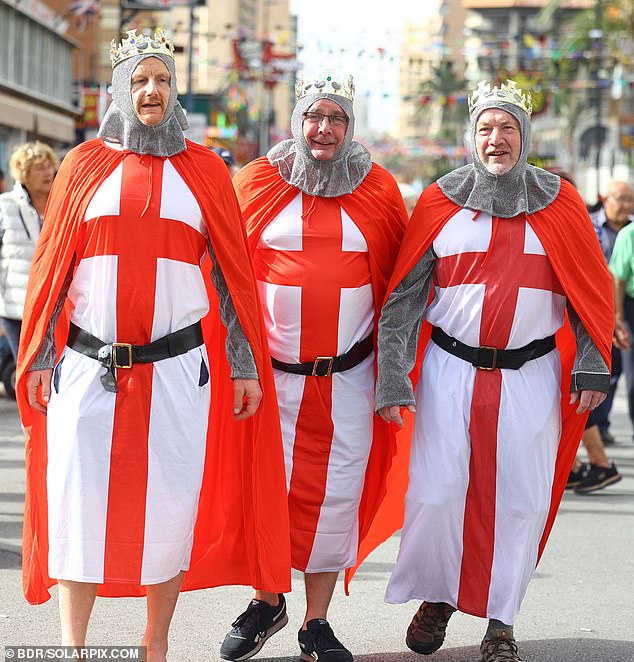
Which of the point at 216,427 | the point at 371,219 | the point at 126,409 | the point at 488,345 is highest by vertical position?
the point at 371,219

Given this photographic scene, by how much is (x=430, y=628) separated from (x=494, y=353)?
1068mm

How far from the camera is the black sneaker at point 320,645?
4805 mm

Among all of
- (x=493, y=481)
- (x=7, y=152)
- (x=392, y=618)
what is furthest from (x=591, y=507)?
(x=7, y=152)

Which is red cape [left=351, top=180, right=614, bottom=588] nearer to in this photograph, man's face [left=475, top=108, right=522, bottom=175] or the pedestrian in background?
man's face [left=475, top=108, right=522, bottom=175]

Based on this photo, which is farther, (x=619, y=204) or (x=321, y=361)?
(x=619, y=204)

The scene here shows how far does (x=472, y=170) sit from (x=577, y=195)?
424mm

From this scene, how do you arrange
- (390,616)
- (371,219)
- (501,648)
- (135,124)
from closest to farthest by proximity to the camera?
(135,124), (501,648), (371,219), (390,616)

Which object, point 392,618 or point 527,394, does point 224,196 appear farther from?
point 392,618

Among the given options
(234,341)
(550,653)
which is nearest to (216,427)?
(234,341)

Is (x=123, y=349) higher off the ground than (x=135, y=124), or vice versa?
(x=135, y=124)

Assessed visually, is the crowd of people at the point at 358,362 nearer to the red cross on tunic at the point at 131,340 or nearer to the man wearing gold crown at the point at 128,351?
the man wearing gold crown at the point at 128,351

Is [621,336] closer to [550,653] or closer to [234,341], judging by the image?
[550,653]

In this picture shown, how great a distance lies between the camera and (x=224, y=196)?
4.44 m

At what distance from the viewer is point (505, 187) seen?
4863 millimetres
